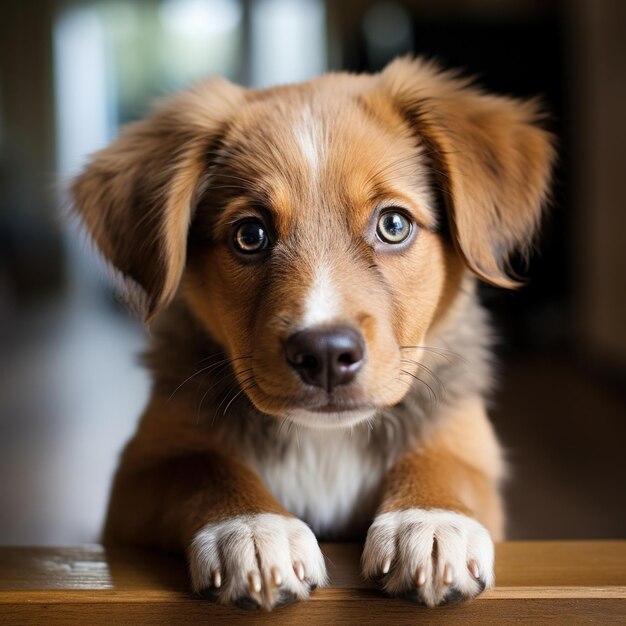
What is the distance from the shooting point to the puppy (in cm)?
153

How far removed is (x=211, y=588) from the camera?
127cm

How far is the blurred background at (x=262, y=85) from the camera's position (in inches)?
151

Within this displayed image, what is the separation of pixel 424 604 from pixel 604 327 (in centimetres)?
517

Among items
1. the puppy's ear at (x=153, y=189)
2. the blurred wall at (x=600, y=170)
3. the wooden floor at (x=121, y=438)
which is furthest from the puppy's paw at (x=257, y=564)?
the blurred wall at (x=600, y=170)

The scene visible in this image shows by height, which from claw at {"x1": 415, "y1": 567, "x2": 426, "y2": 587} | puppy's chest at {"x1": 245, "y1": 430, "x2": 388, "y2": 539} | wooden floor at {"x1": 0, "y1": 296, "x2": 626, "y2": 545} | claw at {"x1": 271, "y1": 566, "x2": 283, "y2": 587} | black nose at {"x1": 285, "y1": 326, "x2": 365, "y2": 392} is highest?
black nose at {"x1": 285, "y1": 326, "x2": 365, "y2": 392}

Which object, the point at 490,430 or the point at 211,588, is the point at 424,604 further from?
the point at 490,430

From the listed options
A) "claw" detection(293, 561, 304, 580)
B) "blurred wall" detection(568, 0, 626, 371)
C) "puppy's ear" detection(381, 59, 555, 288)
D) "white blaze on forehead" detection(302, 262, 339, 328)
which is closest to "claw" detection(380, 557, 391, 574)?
"claw" detection(293, 561, 304, 580)

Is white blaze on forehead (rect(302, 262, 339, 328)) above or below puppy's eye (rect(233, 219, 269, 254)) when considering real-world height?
below

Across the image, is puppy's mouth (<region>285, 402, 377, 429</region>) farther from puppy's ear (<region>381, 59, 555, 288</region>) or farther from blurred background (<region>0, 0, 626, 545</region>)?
blurred background (<region>0, 0, 626, 545</region>)

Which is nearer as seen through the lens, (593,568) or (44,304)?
(593,568)

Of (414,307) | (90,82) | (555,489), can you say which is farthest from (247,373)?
(90,82)

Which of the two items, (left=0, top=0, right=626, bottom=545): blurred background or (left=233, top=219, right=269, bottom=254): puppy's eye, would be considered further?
(left=0, top=0, right=626, bottom=545): blurred background

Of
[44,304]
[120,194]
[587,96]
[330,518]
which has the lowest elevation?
[44,304]

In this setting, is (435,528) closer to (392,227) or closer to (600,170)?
(392,227)
